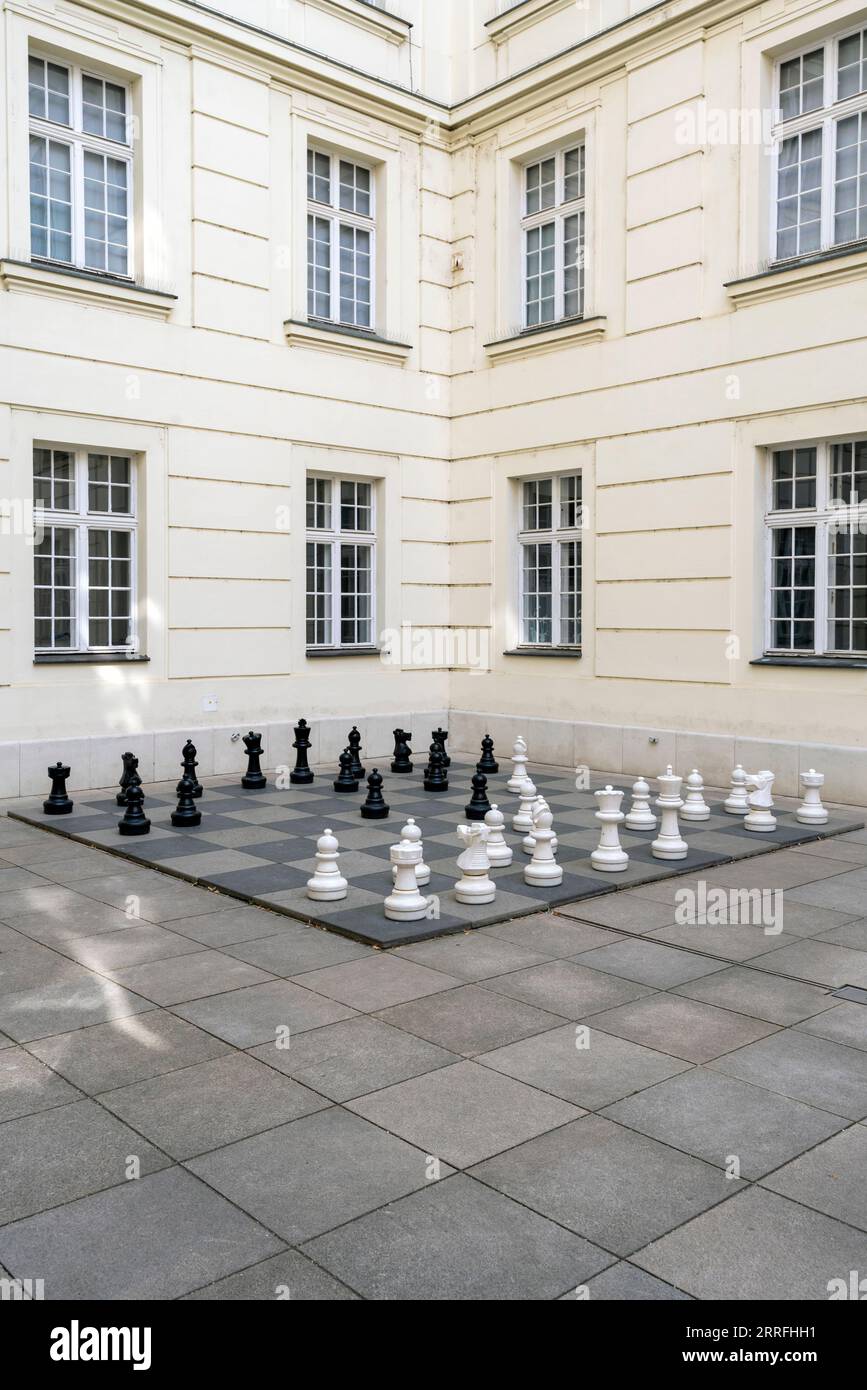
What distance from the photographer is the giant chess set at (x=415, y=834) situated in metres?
5.94

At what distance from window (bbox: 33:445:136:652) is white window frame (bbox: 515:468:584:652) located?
4.32 m

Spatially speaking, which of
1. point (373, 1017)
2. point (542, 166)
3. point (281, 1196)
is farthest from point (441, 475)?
point (281, 1196)

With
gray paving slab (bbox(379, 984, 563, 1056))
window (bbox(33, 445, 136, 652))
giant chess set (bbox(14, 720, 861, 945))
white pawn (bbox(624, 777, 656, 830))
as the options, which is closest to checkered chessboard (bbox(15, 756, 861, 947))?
giant chess set (bbox(14, 720, 861, 945))

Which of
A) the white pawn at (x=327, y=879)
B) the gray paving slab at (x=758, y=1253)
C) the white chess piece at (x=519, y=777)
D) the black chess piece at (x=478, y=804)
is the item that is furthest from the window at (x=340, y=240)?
the gray paving slab at (x=758, y=1253)

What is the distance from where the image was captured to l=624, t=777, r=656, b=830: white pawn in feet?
26.3

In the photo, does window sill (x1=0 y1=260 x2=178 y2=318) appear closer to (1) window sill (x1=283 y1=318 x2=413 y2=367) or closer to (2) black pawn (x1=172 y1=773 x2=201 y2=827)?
(1) window sill (x1=283 y1=318 x2=413 y2=367)

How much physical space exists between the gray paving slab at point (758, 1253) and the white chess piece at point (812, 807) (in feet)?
19.1

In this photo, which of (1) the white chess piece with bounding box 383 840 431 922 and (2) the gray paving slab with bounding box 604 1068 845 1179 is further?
(1) the white chess piece with bounding box 383 840 431 922

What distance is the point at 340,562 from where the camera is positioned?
1204 cm

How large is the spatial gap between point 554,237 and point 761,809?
7061 mm

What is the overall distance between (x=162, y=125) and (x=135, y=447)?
311cm

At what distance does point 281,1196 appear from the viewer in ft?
9.71

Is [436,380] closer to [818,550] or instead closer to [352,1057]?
[818,550]

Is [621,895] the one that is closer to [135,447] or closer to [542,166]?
[135,447]
